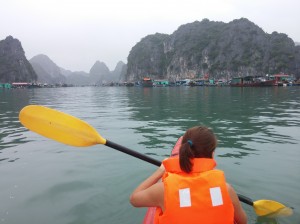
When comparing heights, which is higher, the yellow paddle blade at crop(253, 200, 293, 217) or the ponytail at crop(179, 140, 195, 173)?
the ponytail at crop(179, 140, 195, 173)

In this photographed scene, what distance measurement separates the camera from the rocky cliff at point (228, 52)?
422 feet

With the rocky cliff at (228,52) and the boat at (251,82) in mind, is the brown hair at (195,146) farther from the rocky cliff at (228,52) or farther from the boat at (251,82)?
the rocky cliff at (228,52)

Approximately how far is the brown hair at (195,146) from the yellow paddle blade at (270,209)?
251 centimetres

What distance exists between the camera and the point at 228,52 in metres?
150

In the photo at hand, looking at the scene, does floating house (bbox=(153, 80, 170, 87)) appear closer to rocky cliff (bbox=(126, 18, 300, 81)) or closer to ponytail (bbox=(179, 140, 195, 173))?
rocky cliff (bbox=(126, 18, 300, 81))

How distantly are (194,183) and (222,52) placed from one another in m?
156

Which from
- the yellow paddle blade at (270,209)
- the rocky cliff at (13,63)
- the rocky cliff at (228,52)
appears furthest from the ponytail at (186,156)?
the rocky cliff at (13,63)

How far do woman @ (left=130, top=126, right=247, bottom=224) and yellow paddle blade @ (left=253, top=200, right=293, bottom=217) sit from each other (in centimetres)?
227

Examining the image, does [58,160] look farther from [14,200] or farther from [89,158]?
[14,200]

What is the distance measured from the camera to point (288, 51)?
127 m

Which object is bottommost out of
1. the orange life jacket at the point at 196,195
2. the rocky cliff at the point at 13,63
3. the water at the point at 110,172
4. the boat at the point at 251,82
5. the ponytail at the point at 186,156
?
the water at the point at 110,172

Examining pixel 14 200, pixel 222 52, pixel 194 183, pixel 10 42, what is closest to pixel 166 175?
pixel 194 183

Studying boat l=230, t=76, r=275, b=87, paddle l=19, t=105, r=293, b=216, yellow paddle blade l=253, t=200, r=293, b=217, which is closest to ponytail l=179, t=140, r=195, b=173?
paddle l=19, t=105, r=293, b=216

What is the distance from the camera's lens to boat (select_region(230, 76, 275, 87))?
72125mm
